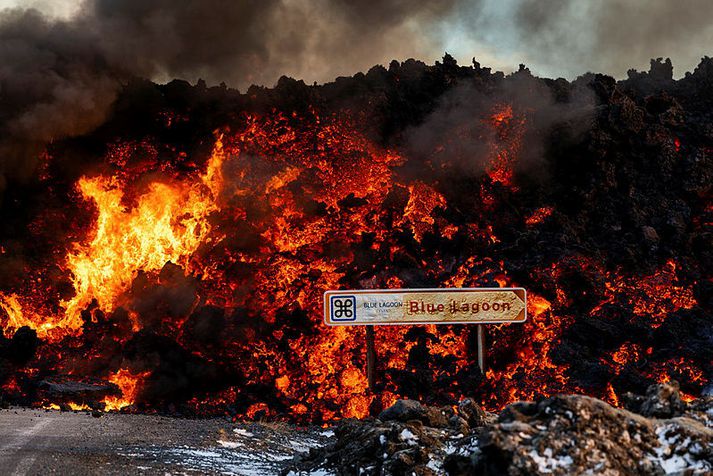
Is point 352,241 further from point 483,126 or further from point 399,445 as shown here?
point 399,445

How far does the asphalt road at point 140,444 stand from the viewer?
8.56m

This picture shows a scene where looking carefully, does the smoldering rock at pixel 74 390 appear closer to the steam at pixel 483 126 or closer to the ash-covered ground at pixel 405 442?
the ash-covered ground at pixel 405 442

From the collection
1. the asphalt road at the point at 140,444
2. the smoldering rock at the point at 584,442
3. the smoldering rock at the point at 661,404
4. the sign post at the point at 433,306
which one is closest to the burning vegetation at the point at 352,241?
the sign post at the point at 433,306

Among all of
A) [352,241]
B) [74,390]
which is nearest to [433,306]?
[352,241]

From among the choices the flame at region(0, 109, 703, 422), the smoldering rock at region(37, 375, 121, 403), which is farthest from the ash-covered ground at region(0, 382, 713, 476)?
the flame at region(0, 109, 703, 422)

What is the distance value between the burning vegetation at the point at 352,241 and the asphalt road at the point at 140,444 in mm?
2783

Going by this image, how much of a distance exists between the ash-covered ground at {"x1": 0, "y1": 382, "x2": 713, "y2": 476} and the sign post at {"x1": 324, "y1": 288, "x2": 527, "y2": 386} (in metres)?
2.54

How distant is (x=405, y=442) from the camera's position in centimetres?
862

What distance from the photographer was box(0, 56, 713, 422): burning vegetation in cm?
1648

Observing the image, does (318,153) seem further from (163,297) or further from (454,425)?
(454,425)

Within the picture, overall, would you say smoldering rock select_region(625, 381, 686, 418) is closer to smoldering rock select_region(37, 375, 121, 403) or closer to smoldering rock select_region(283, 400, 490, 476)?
smoldering rock select_region(283, 400, 490, 476)

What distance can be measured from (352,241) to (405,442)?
10.1 meters

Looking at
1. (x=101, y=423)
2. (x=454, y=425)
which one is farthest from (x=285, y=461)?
(x=101, y=423)

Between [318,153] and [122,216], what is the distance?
232 inches
